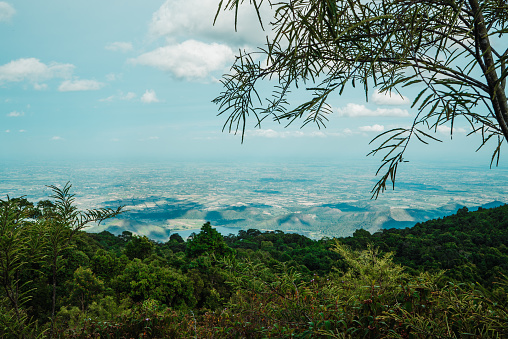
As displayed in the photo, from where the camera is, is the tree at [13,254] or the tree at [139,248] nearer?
the tree at [13,254]

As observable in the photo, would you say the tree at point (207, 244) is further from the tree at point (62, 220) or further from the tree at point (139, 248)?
the tree at point (62, 220)

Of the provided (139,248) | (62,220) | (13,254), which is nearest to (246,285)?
(62,220)

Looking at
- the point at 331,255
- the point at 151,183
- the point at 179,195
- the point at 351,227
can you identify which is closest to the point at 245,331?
the point at 331,255

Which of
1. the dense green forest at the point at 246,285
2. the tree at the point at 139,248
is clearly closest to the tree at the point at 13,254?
the dense green forest at the point at 246,285

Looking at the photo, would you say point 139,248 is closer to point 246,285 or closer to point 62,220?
point 246,285

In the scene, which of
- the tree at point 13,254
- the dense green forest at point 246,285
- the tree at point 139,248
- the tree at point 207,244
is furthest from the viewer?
the tree at point 207,244

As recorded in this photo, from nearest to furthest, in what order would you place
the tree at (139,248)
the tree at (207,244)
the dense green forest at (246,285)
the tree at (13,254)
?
the tree at (13,254) < the dense green forest at (246,285) < the tree at (139,248) < the tree at (207,244)

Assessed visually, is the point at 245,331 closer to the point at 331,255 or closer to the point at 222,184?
the point at 331,255

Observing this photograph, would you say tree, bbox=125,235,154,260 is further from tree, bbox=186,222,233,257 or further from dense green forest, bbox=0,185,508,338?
tree, bbox=186,222,233,257
